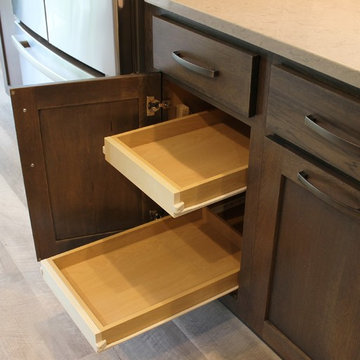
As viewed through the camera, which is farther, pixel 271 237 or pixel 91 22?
pixel 91 22

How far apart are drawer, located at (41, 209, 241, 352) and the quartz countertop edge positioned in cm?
64

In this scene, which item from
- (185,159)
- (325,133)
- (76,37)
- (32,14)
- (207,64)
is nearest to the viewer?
(325,133)

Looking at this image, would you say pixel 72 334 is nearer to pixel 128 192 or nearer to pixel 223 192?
pixel 128 192

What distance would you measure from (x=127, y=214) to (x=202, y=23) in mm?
696

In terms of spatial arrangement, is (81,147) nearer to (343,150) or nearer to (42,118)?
(42,118)

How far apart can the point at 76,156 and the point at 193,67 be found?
1.49 feet

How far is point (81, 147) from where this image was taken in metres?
1.55

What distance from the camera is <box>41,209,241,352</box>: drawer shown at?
4.33 ft

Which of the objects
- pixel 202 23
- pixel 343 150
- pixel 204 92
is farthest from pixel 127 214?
pixel 343 150

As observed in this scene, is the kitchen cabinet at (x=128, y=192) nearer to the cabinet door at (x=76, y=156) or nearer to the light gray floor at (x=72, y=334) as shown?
the cabinet door at (x=76, y=156)

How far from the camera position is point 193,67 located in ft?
4.31

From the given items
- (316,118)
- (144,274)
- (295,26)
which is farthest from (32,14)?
(316,118)

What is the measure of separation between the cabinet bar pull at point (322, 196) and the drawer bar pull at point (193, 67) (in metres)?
0.33

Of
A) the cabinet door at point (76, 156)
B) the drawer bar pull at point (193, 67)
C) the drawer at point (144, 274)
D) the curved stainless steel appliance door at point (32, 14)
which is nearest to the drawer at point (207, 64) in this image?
the drawer bar pull at point (193, 67)
